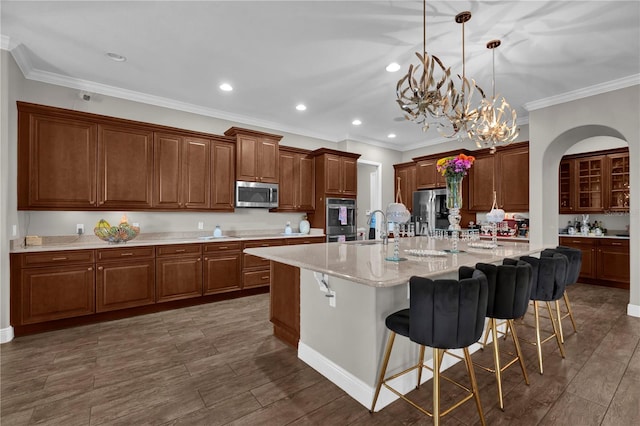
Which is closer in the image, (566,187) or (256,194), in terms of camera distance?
(256,194)

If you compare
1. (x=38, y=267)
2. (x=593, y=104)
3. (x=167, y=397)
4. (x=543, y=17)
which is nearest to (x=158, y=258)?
(x=38, y=267)

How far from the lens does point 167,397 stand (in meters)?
2.05

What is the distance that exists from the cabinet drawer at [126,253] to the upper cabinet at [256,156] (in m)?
1.72

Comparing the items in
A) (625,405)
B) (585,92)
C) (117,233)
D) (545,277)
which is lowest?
(625,405)

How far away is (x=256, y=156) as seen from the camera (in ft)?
16.5

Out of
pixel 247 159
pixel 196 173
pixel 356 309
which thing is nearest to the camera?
pixel 356 309

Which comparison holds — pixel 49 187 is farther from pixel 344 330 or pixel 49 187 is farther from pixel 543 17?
pixel 543 17

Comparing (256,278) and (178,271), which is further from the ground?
(178,271)

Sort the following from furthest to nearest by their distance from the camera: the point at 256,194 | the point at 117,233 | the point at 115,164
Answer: the point at 256,194 < the point at 115,164 < the point at 117,233

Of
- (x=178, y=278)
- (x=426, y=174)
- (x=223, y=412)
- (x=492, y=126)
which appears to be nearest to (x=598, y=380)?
(x=492, y=126)

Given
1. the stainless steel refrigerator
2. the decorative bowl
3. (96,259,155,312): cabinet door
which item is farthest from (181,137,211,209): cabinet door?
the stainless steel refrigerator

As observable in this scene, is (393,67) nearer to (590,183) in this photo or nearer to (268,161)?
(268,161)

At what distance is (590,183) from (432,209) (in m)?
2.82

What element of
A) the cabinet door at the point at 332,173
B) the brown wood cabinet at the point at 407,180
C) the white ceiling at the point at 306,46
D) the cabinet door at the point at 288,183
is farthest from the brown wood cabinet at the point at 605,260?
the cabinet door at the point at 288,183
